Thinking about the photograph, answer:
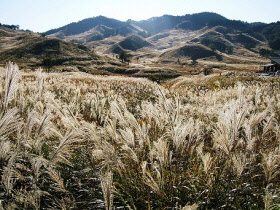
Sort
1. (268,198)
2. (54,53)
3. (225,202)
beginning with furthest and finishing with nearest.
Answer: (54,53), (225,202), (268,198)

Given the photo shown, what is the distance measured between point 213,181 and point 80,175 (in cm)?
167

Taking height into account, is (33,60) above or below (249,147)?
above

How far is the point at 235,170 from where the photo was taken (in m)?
2.62

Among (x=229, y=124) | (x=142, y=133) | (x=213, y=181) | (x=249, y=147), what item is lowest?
(x=213, y=181)

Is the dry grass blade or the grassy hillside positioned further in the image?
the grassy hillside

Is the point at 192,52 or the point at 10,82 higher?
the point at 192,52

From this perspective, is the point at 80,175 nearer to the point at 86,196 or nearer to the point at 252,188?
the point at 86,196

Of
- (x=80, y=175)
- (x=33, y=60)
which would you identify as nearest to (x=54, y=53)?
(x=33, y=60)

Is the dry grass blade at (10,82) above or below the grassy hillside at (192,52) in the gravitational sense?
below

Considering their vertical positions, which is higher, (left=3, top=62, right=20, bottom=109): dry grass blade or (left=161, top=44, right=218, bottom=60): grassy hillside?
(left=161, top=44, right=218, bottom=60): grassy hillside

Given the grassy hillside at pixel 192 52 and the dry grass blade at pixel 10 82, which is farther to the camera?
the grassy hillside at pixel 192 52

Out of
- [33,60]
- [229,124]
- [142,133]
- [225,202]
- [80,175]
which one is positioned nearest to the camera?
[229,124]

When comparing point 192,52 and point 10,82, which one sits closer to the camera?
point 10,82

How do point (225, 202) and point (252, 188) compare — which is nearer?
point (225, 202)
